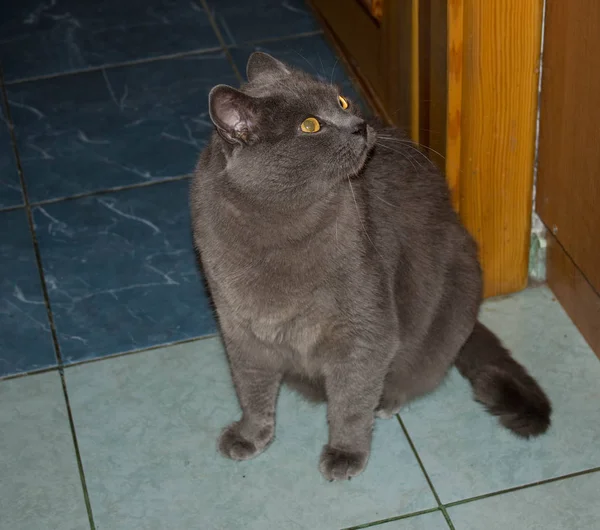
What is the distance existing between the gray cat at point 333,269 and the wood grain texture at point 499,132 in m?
0.15

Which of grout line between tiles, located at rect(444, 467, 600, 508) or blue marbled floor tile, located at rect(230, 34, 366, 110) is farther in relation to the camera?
blue marbled floor tile, located at rect(230, 34, 366, 110)

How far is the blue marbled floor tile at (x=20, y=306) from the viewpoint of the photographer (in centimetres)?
208

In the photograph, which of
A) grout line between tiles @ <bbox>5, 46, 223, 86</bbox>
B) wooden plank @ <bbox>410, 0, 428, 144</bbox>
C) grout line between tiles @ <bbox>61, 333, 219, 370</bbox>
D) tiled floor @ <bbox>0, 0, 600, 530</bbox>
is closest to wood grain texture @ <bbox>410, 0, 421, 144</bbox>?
wooden plank @ <bbox>410, 0, 428, 144</bbox>

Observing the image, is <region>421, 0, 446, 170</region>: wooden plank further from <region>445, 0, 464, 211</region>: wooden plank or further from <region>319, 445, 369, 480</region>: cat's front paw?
<region>319, 445, 369, 480</region>: cat's front paw

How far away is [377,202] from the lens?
1639 mm

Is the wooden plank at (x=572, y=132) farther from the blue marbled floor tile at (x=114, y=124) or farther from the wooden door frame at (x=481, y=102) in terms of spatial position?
the blue marbled floor tile at (x=114, y=124)

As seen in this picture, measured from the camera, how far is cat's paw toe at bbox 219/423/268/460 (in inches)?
71.2

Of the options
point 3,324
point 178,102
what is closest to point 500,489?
point 3,324

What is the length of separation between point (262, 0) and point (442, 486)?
2.08 meters

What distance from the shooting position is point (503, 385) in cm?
179

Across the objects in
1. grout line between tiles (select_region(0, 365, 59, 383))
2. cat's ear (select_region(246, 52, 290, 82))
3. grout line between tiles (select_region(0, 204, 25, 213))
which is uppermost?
cat's ear (select_region(246, 52, 290, 82))

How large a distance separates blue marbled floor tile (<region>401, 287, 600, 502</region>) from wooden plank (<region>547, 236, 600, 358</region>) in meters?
0.02

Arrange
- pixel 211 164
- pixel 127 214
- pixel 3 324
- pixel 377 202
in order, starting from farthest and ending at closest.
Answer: pixel 127 214 < pixel 3 324 < pixel 377 202 < pixel 211 164

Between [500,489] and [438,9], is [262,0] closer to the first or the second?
[438,9]
